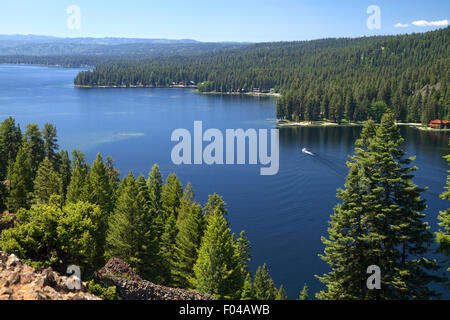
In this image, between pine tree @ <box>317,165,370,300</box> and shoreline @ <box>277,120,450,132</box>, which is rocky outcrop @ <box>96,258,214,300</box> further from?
shoreline @ <box>277,120,450,132</box>

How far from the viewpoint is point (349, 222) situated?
88.2 feet

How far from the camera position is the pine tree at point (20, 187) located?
162 feet

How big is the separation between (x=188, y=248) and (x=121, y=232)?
20.3 ft

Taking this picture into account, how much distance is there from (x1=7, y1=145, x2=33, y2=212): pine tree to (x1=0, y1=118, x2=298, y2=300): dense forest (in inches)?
3.0

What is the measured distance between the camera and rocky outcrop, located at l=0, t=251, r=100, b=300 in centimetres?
1447

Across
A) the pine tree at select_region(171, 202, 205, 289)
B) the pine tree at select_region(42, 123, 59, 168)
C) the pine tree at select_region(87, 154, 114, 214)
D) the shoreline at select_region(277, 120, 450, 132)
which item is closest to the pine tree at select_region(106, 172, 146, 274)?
the pine tree at select_region(171, 202, 205, 289)

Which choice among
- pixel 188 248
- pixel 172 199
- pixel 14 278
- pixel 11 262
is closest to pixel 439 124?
pixel 172 199

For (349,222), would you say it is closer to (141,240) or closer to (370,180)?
(370,180)

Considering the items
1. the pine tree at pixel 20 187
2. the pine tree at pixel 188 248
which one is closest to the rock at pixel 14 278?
the pine tree at pixel 188 248
